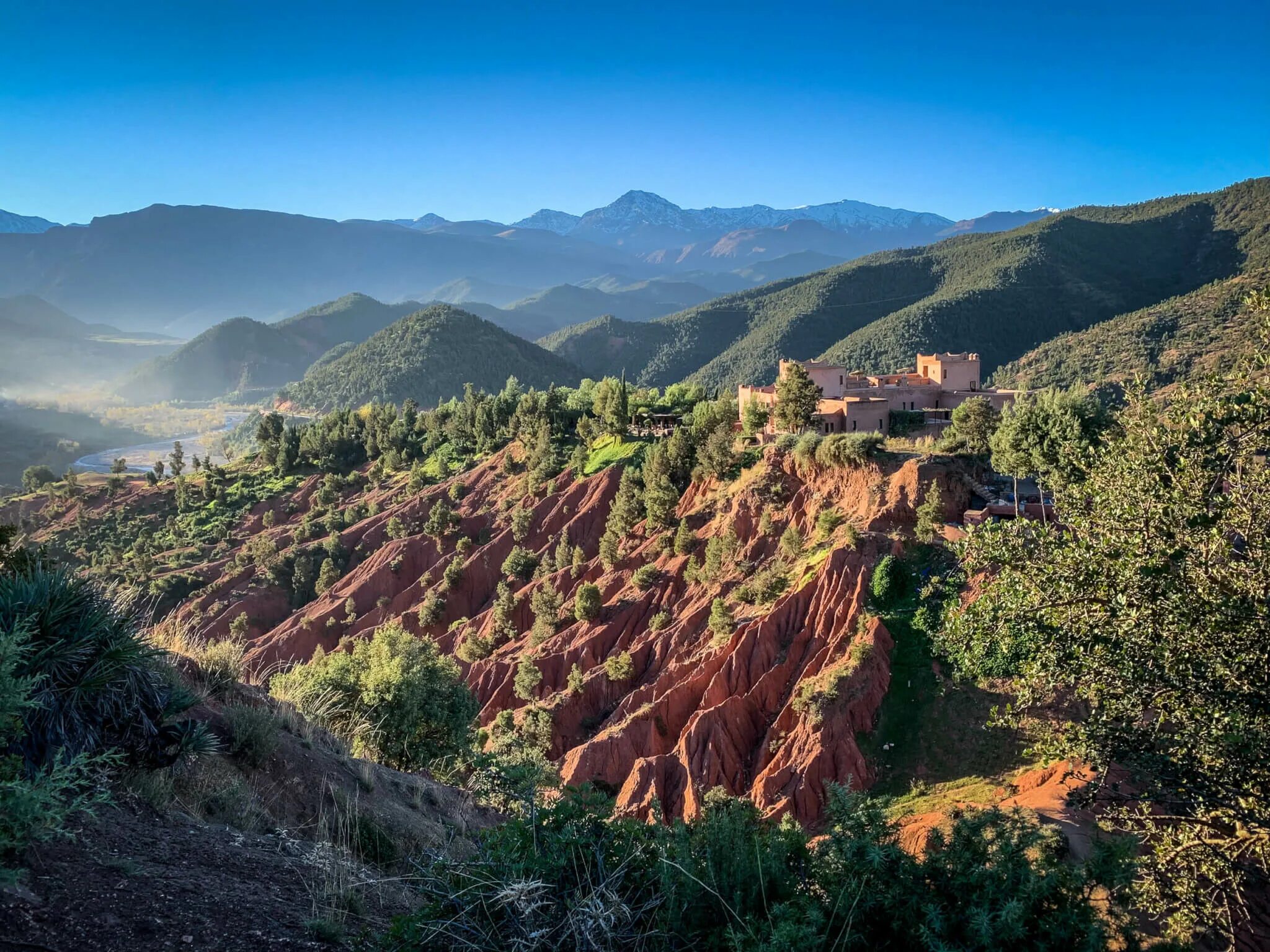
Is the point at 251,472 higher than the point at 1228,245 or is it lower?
lower

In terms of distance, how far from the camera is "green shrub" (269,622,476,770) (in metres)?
12.7

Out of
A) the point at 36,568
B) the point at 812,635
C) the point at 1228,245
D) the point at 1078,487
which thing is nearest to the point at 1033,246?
the point at 1228,245

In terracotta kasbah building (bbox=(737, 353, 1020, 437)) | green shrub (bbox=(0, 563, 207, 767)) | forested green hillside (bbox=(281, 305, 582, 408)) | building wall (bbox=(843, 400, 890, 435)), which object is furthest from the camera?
forested green hillside (bbox=(281, 305, 582, 408))

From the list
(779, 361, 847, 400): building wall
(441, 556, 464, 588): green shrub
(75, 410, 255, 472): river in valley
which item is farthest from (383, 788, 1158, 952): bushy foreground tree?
(75, 410, 255, 472): river in valley

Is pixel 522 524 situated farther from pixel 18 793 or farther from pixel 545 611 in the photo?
pixel 18 793

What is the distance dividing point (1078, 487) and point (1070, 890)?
6158 mm

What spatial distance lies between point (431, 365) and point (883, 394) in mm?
101497

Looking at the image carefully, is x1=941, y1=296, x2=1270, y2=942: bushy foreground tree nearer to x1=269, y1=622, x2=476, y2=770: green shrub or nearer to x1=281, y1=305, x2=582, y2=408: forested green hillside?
x1=269, y1=622, x2=476, y2=770: green shrub

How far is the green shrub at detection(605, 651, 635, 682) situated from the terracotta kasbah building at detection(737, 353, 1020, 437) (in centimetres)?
1472

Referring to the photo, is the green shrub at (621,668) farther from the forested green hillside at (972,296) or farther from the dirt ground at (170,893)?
the forested green hillside at (972,296)

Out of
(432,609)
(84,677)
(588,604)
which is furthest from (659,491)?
(84,677)

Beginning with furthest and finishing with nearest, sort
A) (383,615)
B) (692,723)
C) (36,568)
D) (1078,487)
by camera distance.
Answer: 1. (383,615)
2. (692,723)
3. (1078,487)
4. (36,568)

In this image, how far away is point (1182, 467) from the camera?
8461 mm

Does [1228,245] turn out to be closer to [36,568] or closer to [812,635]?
[812,635]
